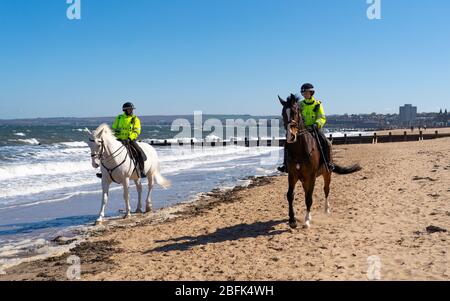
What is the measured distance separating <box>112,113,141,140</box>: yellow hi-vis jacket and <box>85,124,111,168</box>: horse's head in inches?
44.1

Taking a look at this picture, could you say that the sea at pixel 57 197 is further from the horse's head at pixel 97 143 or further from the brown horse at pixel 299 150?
the brown horse at pixel 299 150

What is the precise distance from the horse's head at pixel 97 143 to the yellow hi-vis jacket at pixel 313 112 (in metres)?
5.20

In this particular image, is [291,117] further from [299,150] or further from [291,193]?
[291,193]

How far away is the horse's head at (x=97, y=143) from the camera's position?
985cm

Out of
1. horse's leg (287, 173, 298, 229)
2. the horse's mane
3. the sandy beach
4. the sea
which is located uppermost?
the horse's mane

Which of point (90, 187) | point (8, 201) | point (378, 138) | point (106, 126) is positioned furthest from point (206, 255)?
point (378, 138)

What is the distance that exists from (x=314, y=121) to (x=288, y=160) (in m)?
1.34

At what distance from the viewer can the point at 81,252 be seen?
782 cm

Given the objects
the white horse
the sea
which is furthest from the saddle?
the sea

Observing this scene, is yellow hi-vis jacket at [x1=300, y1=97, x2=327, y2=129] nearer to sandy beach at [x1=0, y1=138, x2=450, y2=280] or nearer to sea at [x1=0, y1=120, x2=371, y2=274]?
sandy beach at [x1=0, y1=138, x2=450, y2=280]

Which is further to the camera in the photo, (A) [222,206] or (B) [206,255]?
(A) [222,206]

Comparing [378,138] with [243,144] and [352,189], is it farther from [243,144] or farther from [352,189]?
[352,189]

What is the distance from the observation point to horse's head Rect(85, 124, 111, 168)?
9852 millimetres

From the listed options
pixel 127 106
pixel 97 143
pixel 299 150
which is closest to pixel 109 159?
pixel 97 143
